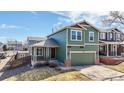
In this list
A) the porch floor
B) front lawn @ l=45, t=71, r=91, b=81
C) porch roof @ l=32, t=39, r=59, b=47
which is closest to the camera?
front lawn @ l=45, t=71, r=91, b=81

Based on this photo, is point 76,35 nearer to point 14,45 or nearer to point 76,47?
point 76,47

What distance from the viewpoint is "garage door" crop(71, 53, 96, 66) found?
17.0ft

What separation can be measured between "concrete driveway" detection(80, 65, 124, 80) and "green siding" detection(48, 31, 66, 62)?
0.59 metres

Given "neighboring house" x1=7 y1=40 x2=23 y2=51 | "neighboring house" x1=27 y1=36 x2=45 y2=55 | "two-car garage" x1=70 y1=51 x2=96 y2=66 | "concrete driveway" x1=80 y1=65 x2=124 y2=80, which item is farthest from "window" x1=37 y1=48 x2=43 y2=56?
"concrete driveway" x1=80 y1=65 x2=124 y2=80

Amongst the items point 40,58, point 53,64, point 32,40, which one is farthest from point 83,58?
point 32,40

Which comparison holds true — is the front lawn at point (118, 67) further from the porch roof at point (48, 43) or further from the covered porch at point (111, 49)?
the porch roof at point (48, 43)

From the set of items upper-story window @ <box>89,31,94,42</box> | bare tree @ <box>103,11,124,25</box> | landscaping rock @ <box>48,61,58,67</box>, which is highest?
bare tree @ <box>103,11,124,25</box>

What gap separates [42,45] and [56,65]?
818 mm

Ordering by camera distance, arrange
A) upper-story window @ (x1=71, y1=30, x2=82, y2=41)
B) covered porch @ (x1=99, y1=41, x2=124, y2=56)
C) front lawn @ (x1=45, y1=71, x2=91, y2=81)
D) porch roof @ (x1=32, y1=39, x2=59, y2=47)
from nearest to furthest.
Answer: front lawn @ (x1=45, y1=71, x2=91, y2=81)
covered porch @ (x1=99, y1=41, x2=124, y2=56)
porch roof @ (x1=32, y1=39, x2=59, y2=47)
upper-story window @ (x1=71, y1=30, x2=82, y2=41)

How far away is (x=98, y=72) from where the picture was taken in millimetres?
5031

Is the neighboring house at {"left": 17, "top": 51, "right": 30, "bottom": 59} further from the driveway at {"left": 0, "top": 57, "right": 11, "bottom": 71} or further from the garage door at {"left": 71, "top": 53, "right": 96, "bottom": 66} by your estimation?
the garage door at {"left": 71, "top": 53, "right": 96, "bottom": 66}

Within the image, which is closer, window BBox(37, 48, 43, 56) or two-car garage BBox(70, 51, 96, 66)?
two-car garage BBox(70, 51, 96, 66)
